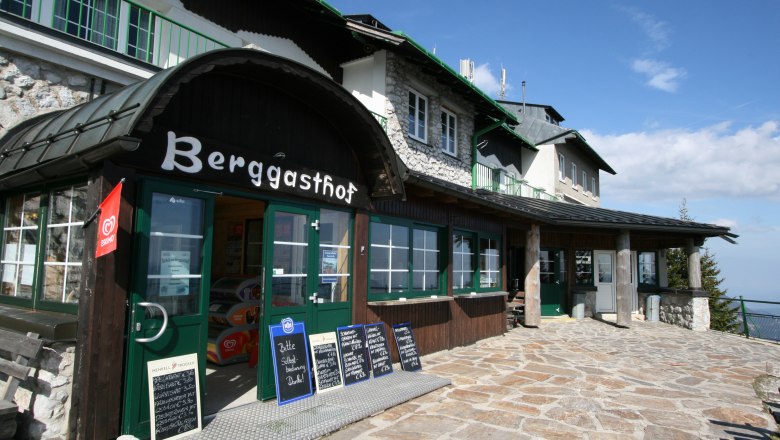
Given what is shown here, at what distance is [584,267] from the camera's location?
1603 centimetres

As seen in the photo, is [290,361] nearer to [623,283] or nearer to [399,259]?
[399,259]

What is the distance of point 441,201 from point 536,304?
5633 mm

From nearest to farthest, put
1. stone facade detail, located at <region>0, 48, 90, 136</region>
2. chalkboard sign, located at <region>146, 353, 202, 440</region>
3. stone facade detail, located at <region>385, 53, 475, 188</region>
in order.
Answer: chalkboard sign, located at <region>146, 353, 202, 440</region>
stone facade detail, located at <region>0, 48, 90, 136</region>
stone facade detail, located at <region>385, 53, 475, 188</region>

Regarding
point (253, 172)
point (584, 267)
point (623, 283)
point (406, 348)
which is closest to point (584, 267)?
point (584, 267)

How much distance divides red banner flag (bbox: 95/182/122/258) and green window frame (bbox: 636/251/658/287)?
16679 millimetres

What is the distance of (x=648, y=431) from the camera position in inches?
197

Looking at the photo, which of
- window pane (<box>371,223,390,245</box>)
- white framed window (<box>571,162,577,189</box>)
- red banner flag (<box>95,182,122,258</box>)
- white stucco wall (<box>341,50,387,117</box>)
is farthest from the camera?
white framed window (<box>571,162,577,189</box>)

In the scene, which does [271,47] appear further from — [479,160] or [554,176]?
[554,176]

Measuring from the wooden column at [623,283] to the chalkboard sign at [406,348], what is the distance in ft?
27.3

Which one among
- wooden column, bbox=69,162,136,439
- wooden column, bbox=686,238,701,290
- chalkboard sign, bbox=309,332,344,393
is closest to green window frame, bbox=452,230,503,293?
chalkboard sign, bbox=309,332,344,393

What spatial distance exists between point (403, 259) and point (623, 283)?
27.0 feet

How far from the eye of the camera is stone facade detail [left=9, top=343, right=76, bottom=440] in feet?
12.8

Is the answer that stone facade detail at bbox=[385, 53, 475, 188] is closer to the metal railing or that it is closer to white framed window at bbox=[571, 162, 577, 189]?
the metal railing

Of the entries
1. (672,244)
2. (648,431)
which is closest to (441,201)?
(648,431)
